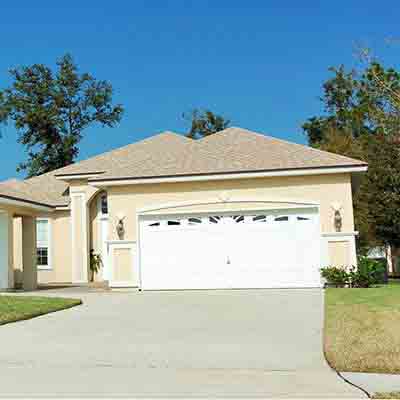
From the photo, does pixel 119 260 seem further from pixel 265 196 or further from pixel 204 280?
pixel 265 196

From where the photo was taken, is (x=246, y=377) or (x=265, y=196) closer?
(x=246, y=377)

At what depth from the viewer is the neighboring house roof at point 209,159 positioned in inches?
757

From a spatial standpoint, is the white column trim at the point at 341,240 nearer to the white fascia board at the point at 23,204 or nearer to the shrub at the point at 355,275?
the shrub at the point at 355,275

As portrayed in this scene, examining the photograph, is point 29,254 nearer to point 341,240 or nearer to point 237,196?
point 237,196

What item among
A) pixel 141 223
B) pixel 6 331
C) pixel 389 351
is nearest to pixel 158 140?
pixel 141 223

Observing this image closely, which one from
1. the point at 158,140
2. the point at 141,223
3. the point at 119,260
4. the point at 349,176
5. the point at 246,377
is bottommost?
the point at 246,377

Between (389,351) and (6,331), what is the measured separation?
6495 mm

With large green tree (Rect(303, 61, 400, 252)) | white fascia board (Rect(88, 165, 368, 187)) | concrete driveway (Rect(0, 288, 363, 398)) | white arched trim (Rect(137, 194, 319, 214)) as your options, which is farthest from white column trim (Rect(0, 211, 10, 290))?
large green tree (Rect(303, 61, 400, 252))

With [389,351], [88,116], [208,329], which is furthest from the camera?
[88,116]

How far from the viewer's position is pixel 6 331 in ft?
33.2

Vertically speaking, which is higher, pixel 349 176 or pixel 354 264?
pixel 349 176

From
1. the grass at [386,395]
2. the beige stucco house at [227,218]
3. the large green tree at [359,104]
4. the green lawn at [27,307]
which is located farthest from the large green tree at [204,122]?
the grass at [386,395]

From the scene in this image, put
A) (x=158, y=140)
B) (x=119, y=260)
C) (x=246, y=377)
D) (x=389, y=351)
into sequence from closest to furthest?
(x=246, y=377) < (x=389, y=351) < (x=119, y=260) < (x=158, y=140)

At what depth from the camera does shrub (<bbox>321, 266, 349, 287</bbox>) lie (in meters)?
17.8
